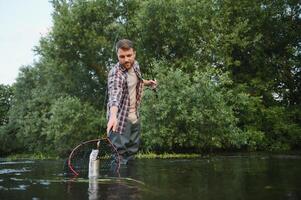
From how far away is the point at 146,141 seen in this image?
21.6 metres

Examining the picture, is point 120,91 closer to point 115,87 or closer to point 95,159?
point 115,87

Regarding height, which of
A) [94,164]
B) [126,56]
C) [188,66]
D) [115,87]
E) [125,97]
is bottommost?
[94,164]

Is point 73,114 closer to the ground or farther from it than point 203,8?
closer to the ground

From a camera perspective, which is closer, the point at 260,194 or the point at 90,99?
the point at 260,194

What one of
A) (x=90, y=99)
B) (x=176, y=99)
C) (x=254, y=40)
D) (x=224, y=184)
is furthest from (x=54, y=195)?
(x=90, y=99)

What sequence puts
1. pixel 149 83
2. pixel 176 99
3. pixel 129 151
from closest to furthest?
pixel 129 151 → pixel 149 83 → pixel 176 99

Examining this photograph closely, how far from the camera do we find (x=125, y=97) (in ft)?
22.2

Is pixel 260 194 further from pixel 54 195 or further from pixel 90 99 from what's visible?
pixel 90 99

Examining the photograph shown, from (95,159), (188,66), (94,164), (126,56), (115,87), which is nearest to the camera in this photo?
(95,159)

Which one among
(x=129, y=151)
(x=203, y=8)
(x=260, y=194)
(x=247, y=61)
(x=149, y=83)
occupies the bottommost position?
(x=260, y=194)

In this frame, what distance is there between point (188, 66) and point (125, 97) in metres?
19.9

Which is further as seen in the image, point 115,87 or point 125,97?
point 125,97

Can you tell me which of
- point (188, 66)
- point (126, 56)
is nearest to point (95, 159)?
point (126, 56)

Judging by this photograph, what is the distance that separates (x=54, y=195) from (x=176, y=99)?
651 inches
